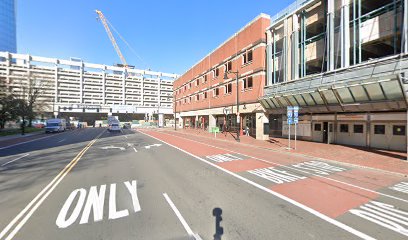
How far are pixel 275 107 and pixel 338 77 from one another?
23.1ft

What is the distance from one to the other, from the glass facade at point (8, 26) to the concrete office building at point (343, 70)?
5517 inches

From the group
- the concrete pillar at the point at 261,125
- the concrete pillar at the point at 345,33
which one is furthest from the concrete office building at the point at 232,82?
the concrete pillar at the point at 345,33

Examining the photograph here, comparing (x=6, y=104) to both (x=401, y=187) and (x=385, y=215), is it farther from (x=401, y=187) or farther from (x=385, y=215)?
(x=401, y=187)

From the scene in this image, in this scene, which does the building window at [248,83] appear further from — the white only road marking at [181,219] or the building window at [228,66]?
the white only road marking at [181,219]

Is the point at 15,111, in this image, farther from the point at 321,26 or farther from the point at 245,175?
the point at 321,26

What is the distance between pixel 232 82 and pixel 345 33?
15.8 meters

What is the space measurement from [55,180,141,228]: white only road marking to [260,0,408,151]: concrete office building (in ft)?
50.3

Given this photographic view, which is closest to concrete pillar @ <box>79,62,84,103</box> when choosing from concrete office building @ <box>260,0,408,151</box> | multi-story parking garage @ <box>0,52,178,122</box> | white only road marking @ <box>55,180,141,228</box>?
multi-story parking garage @ <box>0,52,178,122</box>

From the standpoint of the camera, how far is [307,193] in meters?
6.85

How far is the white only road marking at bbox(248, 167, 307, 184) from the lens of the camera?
8.45 meters

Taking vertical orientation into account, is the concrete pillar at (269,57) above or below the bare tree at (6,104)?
A: above

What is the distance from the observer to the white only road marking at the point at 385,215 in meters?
4.70

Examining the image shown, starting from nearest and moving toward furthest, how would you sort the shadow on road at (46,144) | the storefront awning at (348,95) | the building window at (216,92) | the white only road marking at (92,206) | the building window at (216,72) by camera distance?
the white only road marking at (92,206), the storefront awning at (348,95), the shadow on road at (46,144), the building window at (216,92), the building window at (216,72)

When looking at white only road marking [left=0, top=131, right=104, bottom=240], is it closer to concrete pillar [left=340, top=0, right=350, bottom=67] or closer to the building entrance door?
concrete pillar [left=340, top=0, right=350, bottom=67]
